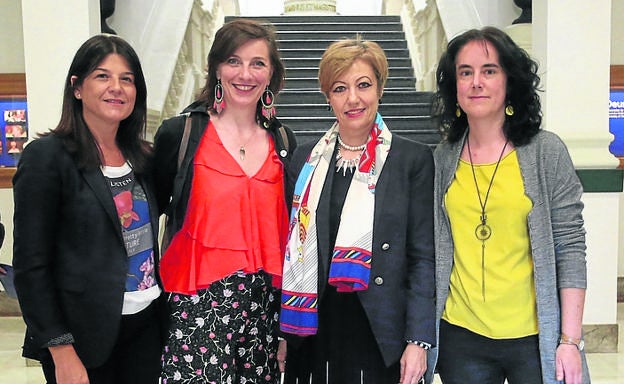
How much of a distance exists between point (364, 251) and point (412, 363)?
393 millimetres

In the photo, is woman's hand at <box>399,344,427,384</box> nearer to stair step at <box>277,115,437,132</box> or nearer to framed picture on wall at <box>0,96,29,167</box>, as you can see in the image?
stair step at <box>277,115,437,132</box>

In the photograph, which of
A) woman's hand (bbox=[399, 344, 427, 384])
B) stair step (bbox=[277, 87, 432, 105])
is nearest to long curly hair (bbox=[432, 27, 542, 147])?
woman's hand (bbox=[399, 344, 427, 384])

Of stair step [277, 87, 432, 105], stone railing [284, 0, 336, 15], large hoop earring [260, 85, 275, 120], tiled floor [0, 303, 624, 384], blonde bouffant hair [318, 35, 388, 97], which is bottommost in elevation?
tiled floor [0, 303, 624, 384]

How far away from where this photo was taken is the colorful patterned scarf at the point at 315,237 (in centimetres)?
190

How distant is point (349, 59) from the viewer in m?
1.95

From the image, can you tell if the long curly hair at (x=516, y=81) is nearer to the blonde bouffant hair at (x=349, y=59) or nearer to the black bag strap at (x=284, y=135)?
the blonde bouffant hair at (x=349, y=59)

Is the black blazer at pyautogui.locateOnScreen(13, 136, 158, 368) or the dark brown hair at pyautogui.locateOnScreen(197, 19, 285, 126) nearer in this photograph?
the black blazer at pyautogui.locateOnScreen(13, 136, 158, 368)

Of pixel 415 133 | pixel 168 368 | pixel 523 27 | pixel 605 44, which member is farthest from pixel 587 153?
pixel 168 368

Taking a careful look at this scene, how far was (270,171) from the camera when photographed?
2199mm

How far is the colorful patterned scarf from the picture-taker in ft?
6.23

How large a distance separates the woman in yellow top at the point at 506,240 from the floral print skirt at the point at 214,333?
0.66 m

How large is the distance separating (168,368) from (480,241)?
115cm

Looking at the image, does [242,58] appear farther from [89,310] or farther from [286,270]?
[89,310]

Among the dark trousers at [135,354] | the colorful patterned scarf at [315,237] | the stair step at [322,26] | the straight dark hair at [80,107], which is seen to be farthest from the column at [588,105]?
the stair step at [322,26]
